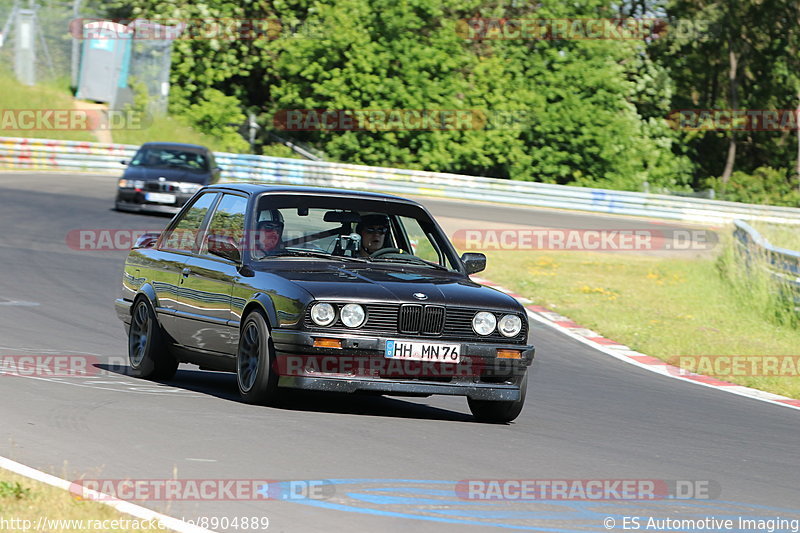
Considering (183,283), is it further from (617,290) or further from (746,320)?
(617,290)

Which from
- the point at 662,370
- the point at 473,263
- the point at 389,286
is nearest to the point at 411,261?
the point at 473,263

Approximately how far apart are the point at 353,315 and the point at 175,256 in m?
2.39

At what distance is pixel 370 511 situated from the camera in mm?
5707

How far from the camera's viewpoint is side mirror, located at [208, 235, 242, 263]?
9.16m

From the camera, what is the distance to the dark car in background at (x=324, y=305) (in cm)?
826

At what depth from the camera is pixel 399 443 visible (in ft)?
24.6

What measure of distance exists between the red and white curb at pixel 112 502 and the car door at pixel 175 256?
3.73 m

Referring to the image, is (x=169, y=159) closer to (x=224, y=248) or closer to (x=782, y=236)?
(x=782, y=236)

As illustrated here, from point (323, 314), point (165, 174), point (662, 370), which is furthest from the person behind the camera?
point (165, 174)

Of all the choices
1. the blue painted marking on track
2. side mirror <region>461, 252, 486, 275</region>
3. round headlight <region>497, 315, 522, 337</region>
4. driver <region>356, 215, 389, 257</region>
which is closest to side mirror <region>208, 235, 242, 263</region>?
driver <region>356, 215, 389, 257</region>

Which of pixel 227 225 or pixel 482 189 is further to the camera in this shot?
pixel 482 189

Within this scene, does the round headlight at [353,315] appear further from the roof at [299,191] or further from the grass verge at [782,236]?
the grass verge at [782,236]

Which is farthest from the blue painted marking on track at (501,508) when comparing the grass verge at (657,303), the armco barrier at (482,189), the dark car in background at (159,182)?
the armco barrier at (482,189)

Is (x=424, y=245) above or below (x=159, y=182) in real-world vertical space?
above
